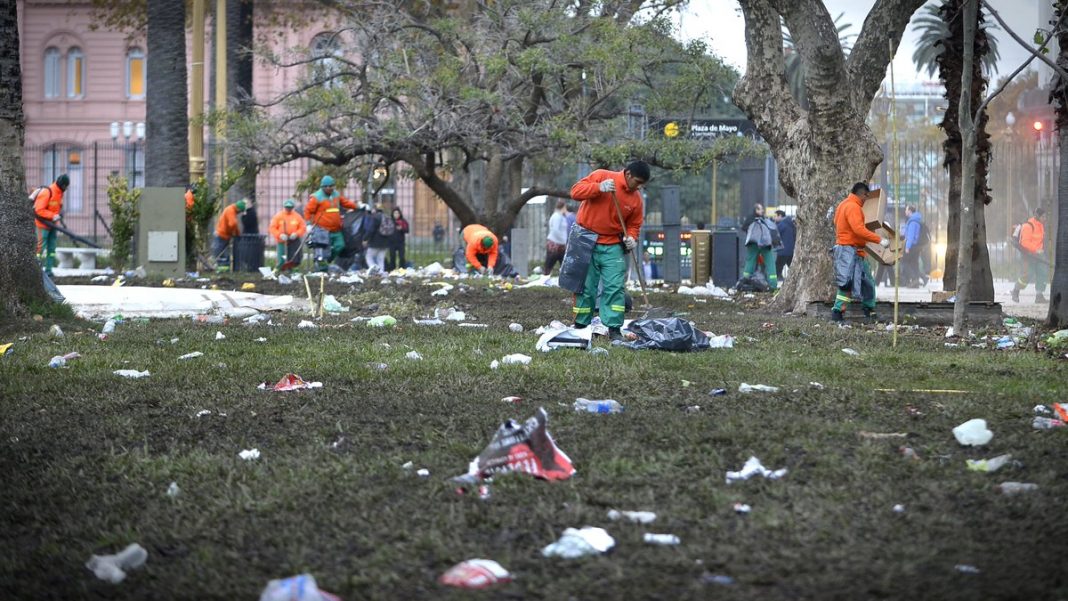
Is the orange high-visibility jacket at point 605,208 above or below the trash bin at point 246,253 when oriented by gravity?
above

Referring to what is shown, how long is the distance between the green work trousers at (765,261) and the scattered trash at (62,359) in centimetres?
1584

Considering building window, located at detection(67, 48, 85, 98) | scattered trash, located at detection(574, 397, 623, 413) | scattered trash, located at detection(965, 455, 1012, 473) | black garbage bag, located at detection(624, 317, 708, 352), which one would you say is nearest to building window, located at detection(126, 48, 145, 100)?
building window, located at detection(67, 48, 85, 98)

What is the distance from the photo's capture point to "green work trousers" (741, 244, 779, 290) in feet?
80.3

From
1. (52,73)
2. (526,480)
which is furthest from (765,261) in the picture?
(52,73)

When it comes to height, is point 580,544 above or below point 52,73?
below

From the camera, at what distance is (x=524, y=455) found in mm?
5742

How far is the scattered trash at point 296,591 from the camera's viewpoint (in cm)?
395

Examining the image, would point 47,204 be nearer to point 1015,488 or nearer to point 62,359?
point 62,359

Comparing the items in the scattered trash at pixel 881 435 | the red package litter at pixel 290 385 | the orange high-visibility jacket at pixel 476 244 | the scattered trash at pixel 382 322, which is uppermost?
the orange high-visibility jacket at pixel 476 244

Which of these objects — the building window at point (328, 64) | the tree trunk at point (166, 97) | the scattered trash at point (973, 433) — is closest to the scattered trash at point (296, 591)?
the scattered trash at point (973, 433)

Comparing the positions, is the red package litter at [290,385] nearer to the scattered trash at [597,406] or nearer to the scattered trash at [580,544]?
the scattered trash at [597,406]

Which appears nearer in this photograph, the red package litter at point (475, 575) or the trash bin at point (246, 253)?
the red package litter at point (475, 575)

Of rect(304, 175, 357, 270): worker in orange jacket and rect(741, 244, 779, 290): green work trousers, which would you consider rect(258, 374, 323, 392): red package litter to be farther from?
rect(741, 244, 779, 290): green work trousers

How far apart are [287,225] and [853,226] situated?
1487 centimetres
